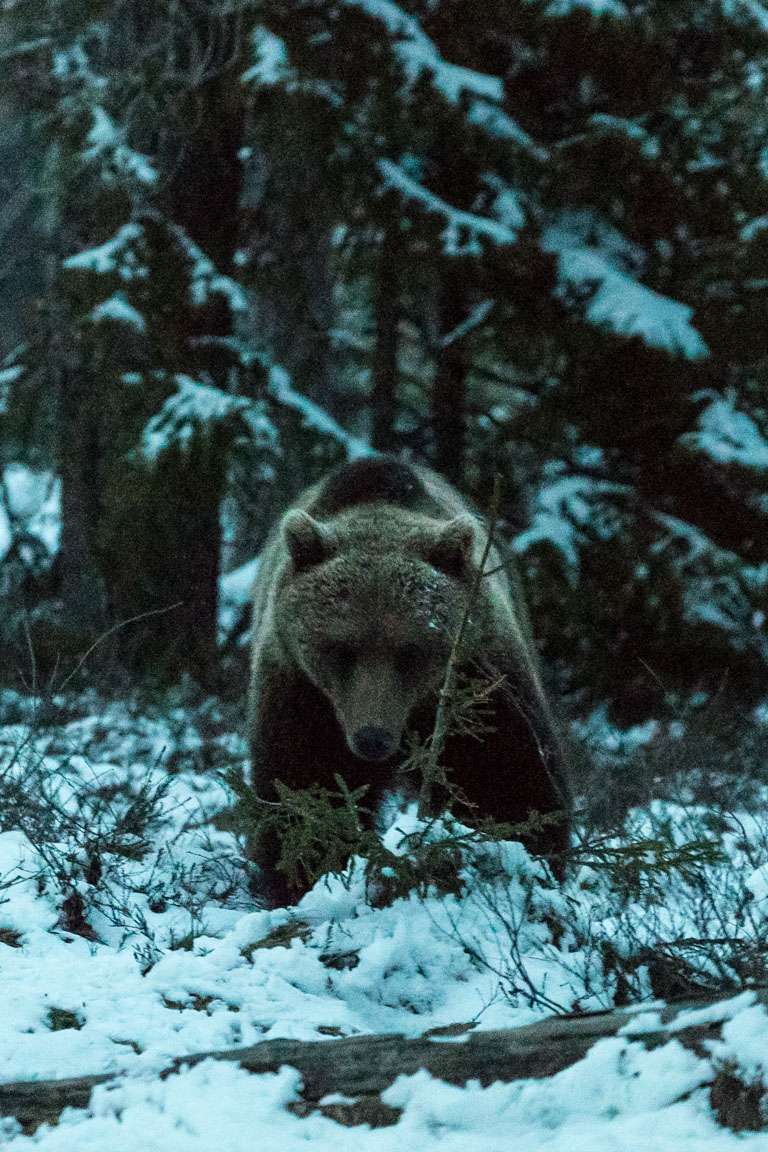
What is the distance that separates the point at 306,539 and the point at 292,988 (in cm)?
173

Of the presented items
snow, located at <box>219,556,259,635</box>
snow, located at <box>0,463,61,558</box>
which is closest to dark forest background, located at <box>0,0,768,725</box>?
snow, located at <box>219,556,259,635</box>

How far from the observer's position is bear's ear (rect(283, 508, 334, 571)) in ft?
13.9

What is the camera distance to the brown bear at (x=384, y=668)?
397 centimetres

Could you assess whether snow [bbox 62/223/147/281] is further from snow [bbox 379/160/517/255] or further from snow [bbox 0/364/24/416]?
snow [bbox 379/160/517/255]

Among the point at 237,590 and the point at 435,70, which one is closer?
the point at 435,70

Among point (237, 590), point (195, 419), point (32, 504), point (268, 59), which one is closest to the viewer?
point (195, 419)

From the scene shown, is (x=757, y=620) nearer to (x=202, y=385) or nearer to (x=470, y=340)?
(x=470, y=340)

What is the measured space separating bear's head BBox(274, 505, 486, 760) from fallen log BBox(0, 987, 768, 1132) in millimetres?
Answer: 1420

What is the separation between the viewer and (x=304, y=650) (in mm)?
4133

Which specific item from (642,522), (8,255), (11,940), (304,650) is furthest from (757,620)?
(8,255)

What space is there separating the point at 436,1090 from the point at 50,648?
22.0 feet

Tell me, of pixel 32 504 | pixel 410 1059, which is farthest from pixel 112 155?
pixel 410 1059

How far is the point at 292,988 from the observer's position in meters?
2.99

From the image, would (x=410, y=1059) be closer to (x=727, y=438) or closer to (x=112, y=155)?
(x=727, y=438)
